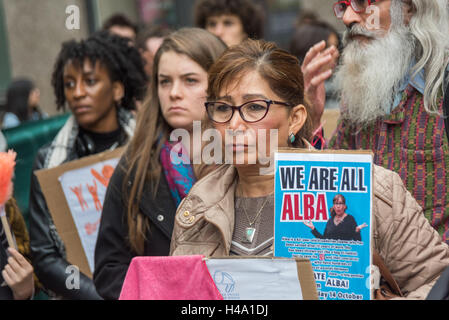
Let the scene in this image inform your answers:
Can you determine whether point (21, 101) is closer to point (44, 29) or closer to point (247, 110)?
point (44, 29)

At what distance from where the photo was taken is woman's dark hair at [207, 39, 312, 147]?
2.51 meters

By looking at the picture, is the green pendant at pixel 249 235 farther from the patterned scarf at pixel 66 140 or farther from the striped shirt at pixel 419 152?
the patterned scarf at pixel 66 140

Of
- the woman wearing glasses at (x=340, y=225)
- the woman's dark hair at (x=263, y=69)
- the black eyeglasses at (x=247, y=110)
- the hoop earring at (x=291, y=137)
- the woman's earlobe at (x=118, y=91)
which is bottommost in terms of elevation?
the woman wearing glasses at (x=340, y=225)

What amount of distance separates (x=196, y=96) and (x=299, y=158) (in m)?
1.30

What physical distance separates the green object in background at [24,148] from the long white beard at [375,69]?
7.77ft

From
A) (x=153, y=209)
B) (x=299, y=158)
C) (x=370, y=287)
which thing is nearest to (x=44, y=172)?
(x=153, y=209)

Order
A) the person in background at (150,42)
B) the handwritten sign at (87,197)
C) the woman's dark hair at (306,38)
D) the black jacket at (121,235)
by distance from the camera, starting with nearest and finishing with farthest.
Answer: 1. the black jacket at (121,235)
2. the handwritten sign at (87,197)
3. the woman's dark hair at (306,38)
4. the person in background at (150,42)

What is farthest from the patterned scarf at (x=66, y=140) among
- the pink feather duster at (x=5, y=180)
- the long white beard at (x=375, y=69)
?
the long white beard at (x=375, y=69)

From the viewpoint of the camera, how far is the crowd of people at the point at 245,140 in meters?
2.41

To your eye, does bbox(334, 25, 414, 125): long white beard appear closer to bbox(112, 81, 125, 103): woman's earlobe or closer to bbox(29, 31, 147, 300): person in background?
bbox(29, 31, 147, 300): person in background

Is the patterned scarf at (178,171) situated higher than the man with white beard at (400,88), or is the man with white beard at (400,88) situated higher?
the man with white beard at (400,88)

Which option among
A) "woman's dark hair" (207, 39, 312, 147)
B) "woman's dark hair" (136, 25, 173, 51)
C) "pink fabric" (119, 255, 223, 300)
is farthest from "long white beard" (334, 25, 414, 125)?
"woman's dark hair" (136, 25, 173, 51)

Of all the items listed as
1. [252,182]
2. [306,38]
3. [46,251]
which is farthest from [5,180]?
[306,38]
